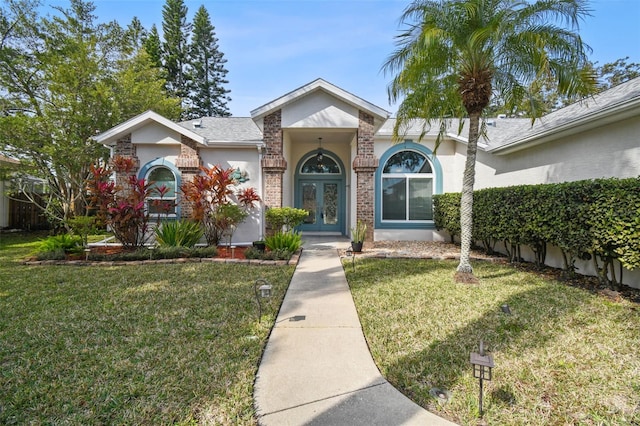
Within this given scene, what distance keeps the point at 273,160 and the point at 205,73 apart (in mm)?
27051

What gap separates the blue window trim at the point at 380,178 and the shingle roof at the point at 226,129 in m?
4.82

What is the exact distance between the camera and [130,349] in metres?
3.27

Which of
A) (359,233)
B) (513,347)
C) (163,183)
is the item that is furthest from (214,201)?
(513,347)

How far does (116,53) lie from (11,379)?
62.8 ft

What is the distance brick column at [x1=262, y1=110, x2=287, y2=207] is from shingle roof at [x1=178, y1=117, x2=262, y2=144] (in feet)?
1.86

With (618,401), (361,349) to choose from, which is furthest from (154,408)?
(618,401)

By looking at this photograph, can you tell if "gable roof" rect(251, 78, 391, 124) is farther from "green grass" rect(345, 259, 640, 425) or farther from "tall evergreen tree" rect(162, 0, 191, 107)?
"tall evergreen tree" rect(162, 0, 191, 107)

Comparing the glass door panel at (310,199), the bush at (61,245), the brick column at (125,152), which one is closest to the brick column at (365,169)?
the glass door panel at (310,199)

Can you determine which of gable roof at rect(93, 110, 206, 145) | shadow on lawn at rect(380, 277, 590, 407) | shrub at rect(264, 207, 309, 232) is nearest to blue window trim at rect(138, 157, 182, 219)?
gable roof at rect(93, 110, 206, 145)

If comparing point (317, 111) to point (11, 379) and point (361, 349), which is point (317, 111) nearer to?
point (361, 349)

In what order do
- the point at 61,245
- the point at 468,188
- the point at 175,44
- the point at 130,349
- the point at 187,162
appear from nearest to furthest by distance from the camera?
the point at 130,349 < the point at 468,188 < the point at 61,245 < the point at 187,162 < the point at 175,44

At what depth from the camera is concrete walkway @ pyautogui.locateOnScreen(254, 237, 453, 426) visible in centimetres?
228

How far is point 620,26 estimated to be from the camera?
875 cm

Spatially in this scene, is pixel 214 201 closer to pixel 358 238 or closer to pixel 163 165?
pixel 163 165
